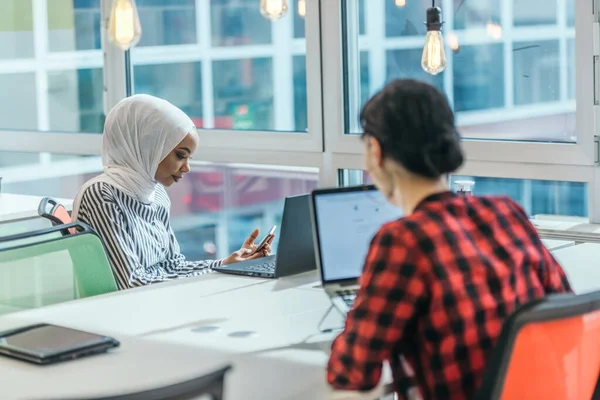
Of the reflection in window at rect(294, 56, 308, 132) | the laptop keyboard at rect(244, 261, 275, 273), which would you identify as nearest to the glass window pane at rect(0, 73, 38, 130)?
the reflection in window at rect(294, 56, 308, 132)

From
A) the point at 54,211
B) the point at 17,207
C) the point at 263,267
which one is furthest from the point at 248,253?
the point at 17,207

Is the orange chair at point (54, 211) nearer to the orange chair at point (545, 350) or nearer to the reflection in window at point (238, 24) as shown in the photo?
the reflection in window at point (238, 24)

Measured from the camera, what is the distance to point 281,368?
1.91 metres

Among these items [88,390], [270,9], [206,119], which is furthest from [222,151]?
[88,390]

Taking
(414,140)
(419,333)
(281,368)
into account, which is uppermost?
(414,140)

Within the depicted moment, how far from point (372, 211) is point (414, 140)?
0.83 meters

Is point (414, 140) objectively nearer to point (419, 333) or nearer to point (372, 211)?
point (419, 333)

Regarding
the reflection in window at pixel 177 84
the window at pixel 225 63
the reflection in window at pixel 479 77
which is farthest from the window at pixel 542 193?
the reflection in window at pixel 177 84

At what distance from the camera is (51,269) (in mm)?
2689

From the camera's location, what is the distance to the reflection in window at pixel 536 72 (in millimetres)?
3592

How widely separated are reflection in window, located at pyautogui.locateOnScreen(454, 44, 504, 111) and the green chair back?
69.6 inches

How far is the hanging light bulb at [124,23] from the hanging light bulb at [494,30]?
137 centimetres

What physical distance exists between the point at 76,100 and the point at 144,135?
2.17 metres

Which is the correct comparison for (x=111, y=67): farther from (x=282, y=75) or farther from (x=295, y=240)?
(x=295, y=240)
